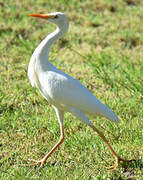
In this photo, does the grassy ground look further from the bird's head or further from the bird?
the bird's head

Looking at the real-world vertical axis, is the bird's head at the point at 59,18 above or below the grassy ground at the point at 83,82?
above

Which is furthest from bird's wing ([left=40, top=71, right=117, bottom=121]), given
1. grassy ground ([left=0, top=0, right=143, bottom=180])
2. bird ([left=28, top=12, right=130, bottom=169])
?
grassy ground ([left=0, top=0, right=143, bottom=180])

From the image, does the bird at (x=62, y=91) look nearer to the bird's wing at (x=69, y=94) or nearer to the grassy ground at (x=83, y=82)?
the bird's wing at (x=69, y=94)

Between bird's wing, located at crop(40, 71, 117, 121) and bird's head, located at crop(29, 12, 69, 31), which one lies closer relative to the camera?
bird's wing, located at crop(40, 71, 117, 121)

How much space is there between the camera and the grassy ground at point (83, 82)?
3.50m

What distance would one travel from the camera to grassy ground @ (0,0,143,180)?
350cm

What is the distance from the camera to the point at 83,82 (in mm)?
5180

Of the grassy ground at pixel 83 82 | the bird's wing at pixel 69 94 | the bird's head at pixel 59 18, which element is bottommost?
the grassy ground at pixel 83 82

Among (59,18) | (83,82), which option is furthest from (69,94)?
(83,82)

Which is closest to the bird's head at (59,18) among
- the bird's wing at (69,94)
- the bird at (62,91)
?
the bird at (62,91)

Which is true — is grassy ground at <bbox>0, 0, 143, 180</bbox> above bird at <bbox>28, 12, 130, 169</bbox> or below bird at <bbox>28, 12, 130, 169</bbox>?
below

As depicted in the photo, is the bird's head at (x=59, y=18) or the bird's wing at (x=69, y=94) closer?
the bird's wing at (x=69, y=94)

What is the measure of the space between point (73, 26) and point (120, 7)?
151 cm

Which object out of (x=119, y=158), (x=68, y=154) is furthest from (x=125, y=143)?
(x=68, y=154)
